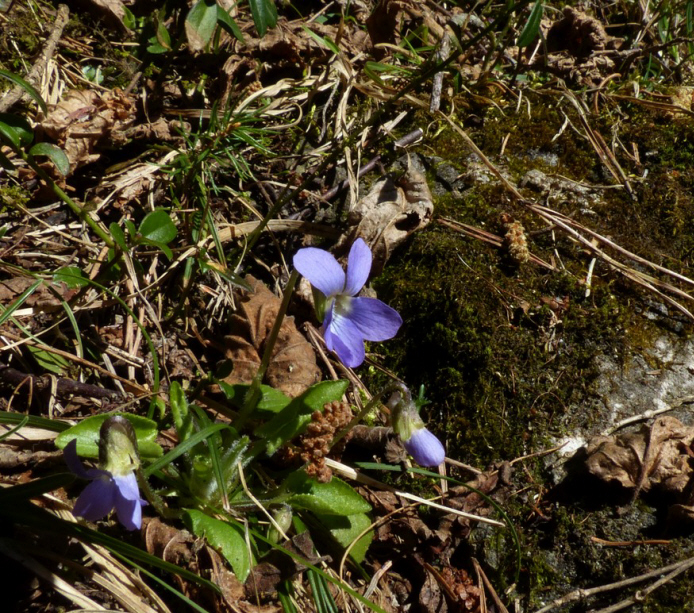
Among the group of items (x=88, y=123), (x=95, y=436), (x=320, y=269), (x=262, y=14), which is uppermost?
(x=262, y=14)

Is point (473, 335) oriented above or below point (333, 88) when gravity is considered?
below

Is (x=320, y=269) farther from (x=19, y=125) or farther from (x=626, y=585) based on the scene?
(x=626, y=585)

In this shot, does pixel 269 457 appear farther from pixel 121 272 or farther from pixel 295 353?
pixel 121 272

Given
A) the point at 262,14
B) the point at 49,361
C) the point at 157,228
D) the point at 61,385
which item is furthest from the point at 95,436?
the point at 262,14

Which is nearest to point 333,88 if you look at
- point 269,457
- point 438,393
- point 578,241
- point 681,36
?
point 578,241

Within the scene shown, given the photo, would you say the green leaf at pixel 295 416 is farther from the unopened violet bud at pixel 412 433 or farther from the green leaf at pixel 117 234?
the green leaf at pixel 117 234
